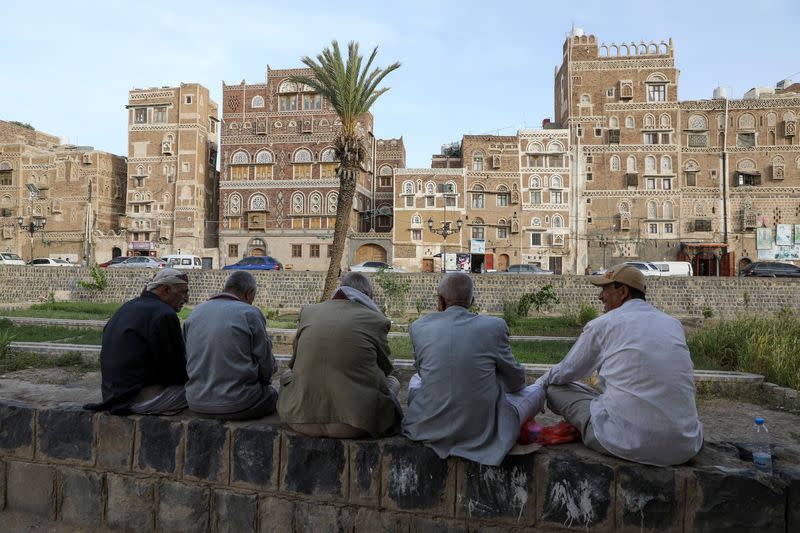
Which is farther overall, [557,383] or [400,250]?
[400,250]

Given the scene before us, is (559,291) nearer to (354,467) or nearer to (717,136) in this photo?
(354,467)

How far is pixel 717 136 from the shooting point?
46.4 meters

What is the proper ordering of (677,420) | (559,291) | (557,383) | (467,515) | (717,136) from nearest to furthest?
1. (677,420)
2. (467,515)
3. (557,383)
4. (559,291)
5. (717,136)

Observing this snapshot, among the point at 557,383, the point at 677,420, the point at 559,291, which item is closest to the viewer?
the point at 677,420

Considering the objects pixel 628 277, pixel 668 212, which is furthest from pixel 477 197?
pixel 628 277

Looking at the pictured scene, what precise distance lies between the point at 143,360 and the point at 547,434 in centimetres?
280

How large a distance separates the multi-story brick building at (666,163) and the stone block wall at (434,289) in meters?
17.7

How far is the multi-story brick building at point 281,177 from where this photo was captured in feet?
145

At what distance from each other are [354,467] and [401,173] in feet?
139

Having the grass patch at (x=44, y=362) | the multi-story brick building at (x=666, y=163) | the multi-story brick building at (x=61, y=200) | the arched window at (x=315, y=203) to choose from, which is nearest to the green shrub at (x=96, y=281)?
the arched window at (x=315, y=203)

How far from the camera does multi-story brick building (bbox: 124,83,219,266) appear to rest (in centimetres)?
4716

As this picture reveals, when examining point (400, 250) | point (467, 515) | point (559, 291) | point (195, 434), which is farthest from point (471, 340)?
point (400, 250)

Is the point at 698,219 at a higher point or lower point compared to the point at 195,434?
higher

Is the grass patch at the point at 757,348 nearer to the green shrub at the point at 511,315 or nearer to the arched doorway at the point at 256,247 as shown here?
the green shrub at the point at 511,315
